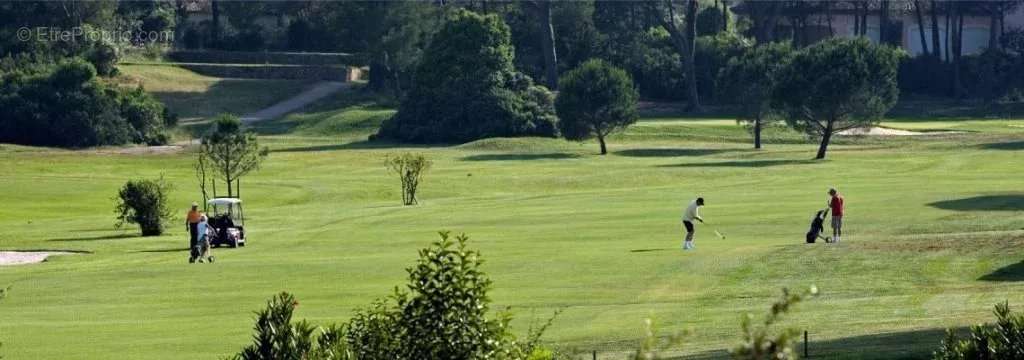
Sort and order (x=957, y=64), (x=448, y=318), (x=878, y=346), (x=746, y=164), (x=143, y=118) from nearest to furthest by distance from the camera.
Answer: (x=448, y=318), (x=878, y=346), (x=746, y=164), (x=143, y=118), (x=957, y=64)

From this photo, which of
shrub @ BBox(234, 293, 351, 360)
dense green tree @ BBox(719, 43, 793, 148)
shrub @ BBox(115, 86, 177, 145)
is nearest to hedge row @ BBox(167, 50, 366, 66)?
shrub @ BBox(115, 86, 177, 145)

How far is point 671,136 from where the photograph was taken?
102188 millimetres

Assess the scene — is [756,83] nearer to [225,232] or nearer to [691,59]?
[691,59]

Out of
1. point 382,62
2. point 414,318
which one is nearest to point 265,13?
point 382,62

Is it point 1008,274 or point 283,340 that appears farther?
point 1008,274

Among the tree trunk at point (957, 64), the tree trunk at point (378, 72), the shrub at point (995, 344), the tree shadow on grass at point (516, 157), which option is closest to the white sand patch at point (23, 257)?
the shrub at point (995, 344)

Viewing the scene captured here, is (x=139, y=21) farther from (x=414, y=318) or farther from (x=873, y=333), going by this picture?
(x=414, y=318)

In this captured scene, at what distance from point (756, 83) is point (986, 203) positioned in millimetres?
42705

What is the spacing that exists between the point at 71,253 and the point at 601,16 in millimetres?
85481

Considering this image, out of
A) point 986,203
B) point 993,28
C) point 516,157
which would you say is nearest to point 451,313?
point 986,203

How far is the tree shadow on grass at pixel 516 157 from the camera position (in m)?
86.3

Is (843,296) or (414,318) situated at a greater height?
(414,318)

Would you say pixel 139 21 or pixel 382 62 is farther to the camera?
pixel 139 21

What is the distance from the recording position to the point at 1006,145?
89062 millimetres
